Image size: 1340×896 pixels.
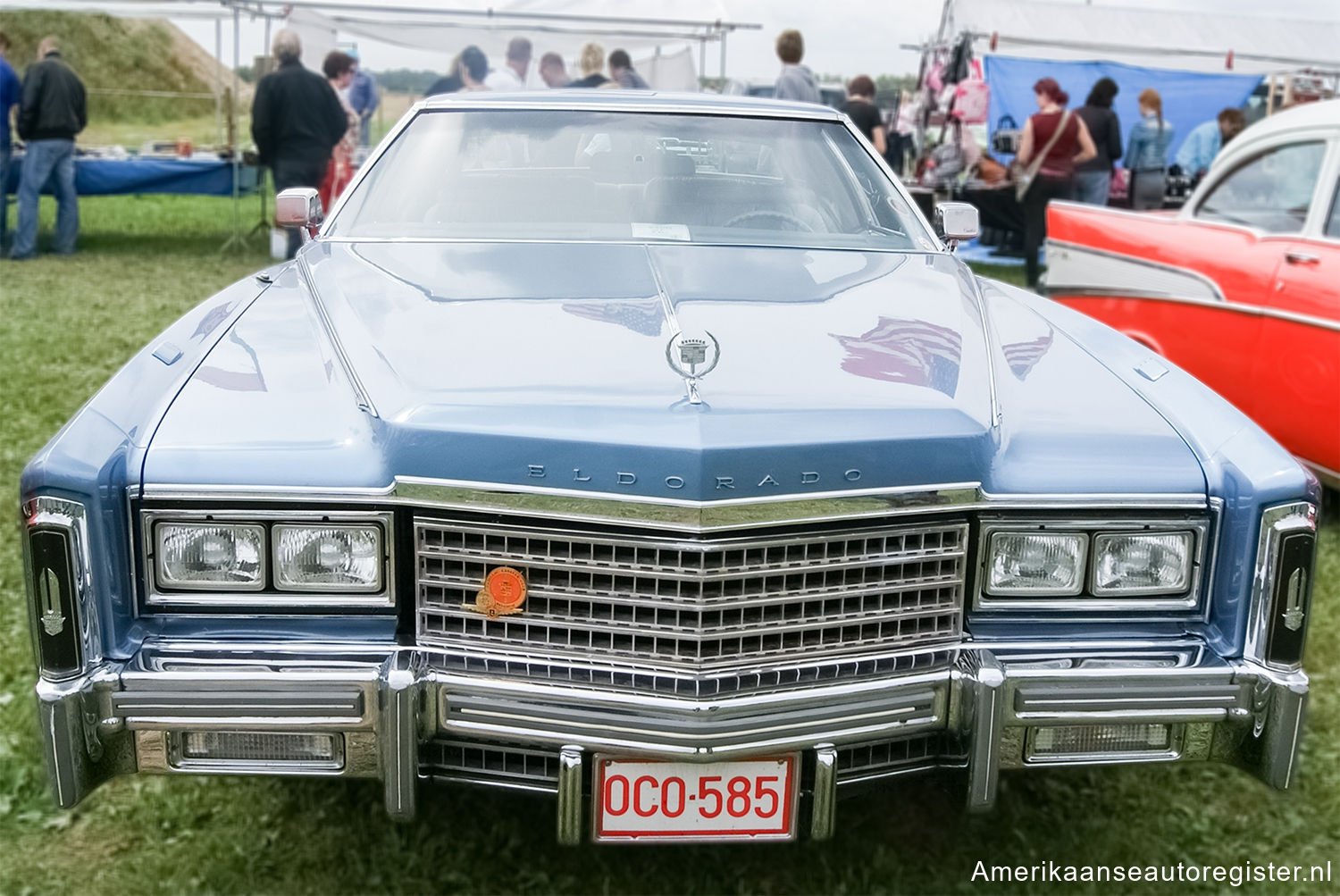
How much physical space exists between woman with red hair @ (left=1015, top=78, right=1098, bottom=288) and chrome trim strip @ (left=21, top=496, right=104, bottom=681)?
9.19 metres

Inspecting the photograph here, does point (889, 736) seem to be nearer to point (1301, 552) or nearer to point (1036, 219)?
point (1301, 552)

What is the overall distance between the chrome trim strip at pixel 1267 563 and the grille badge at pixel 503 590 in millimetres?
1328

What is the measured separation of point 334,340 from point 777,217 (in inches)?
55.5

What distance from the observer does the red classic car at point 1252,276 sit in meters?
4.52

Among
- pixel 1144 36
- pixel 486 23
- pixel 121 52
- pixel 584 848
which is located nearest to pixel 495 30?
pixel 486 23

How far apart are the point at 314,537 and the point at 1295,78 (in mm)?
15254

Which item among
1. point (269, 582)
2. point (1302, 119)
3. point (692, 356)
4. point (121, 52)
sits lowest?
point (269, 582)

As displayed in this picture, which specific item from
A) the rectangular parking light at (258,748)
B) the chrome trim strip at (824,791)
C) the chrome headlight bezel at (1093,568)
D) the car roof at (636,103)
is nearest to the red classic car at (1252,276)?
the car roof at (636,103)

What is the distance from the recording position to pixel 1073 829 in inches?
117

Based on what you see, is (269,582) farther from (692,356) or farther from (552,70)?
(552,70)

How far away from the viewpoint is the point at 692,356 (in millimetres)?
2311

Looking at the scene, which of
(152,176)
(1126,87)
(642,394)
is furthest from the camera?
(1126,87)

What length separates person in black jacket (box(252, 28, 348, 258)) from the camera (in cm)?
962

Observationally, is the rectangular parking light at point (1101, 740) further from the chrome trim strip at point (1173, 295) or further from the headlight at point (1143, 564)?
the chrome trim strip at point (1173, 295)
